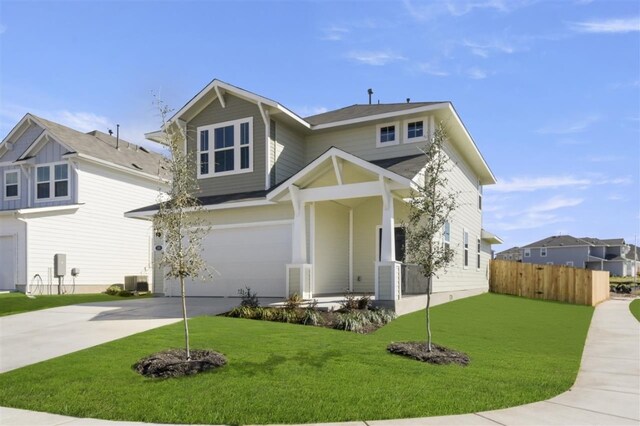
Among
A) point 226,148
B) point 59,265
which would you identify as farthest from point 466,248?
point 59,265

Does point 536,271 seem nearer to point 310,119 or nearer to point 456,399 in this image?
point 310,119

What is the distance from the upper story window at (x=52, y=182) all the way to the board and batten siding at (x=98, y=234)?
36.4 inches

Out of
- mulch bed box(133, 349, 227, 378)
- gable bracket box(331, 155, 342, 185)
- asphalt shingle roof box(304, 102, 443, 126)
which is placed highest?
asphalt shingle roof box(304, 102, 443, 126)

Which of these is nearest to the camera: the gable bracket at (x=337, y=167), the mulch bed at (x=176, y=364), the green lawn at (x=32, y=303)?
the mulch bed at (x=176, y=364)

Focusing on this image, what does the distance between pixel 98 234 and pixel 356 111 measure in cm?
1428

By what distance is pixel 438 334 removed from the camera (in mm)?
10148

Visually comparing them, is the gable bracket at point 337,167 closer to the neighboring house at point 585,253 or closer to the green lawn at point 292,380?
the green lawn at point 292,380

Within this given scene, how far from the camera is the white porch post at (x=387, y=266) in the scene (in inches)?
484

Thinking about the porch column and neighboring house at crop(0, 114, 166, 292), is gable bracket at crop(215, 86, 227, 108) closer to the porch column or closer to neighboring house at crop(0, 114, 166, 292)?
the porch column

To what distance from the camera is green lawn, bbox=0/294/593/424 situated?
17.6 feet

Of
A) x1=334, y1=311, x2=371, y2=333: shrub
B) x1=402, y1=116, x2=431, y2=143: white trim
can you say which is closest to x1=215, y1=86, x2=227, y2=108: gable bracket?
x1=402, y1=116, x2=431, y2=143: white trim

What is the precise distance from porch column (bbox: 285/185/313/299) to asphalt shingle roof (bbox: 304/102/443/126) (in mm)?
4724

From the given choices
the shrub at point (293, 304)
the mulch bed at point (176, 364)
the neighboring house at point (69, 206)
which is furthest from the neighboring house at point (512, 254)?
the mulch bed at point (176, 364)

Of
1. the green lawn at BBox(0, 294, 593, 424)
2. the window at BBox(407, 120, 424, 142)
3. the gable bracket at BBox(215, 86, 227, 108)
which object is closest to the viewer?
the green lawn at BBox(0, 294, 593, 424)
